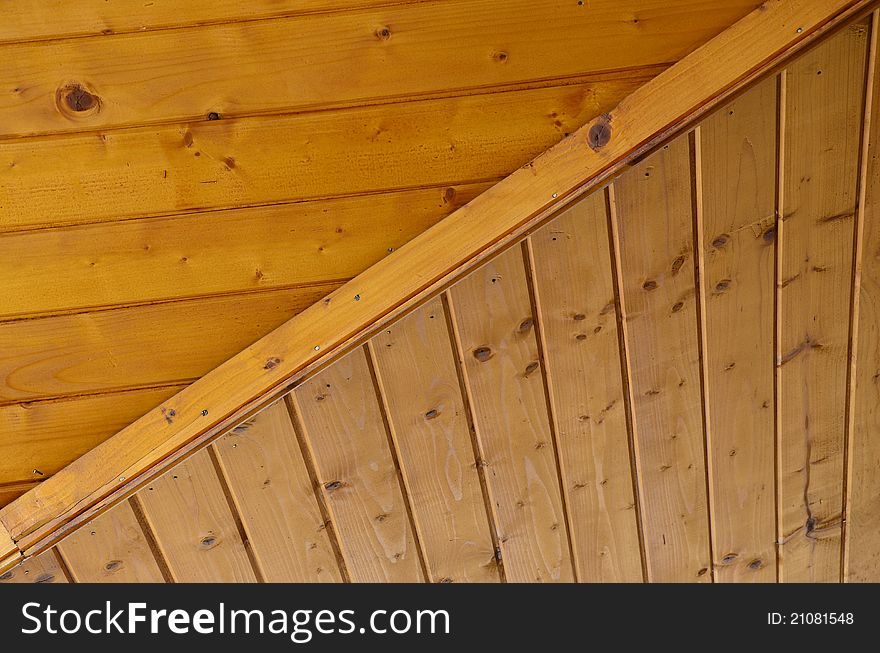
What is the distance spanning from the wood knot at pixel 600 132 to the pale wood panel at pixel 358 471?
0.45 m

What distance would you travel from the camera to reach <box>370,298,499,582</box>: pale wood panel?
116 cm

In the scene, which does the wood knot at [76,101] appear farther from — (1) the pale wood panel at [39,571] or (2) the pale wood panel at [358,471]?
(1) the pale wood panel at [39,571]

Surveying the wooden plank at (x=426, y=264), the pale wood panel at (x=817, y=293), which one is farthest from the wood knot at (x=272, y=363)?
the pale wood panel at (x=817, y=293)

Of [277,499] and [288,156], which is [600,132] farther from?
[277,499]

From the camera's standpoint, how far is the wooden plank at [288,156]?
0.93 metres

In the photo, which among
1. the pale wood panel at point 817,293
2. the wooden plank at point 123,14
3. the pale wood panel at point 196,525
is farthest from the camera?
the pale wood panel at point 196,525

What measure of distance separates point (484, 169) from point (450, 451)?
18.6 inches

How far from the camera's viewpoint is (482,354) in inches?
46.2

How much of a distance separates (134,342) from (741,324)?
87cm

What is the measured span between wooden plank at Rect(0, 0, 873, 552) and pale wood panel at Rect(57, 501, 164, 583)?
195 mm

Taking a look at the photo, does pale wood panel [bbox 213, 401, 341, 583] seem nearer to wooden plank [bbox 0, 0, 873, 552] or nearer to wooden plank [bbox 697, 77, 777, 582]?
wooden plank [bbox 0, 0, 873, 552]

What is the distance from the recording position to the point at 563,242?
44.3 inches
